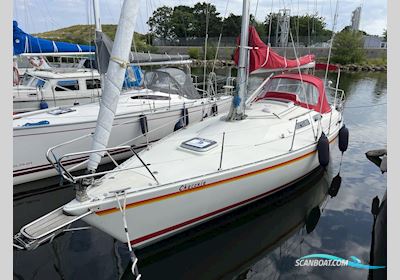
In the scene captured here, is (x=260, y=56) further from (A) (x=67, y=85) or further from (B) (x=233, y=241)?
(A) (x=67, y=85)

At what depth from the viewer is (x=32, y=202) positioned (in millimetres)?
6340

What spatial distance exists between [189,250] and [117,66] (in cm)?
295

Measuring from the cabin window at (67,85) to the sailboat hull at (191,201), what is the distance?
27.6 feet

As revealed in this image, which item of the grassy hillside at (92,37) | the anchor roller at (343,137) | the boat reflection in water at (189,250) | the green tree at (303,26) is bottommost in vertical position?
the boat reflection in water at (189,250)

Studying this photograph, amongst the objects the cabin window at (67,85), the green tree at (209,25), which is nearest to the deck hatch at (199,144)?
the cabin window at (67,85)

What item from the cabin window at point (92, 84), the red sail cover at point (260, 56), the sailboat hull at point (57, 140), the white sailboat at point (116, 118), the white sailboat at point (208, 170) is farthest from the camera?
the cabin window at point (92, 84)

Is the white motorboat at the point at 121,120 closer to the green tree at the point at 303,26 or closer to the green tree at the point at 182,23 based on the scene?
the green tree at the point at 303,26

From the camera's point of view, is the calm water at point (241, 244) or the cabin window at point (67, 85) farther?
the cabin window at point (67, 85)

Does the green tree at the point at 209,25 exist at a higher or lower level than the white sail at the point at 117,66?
higher

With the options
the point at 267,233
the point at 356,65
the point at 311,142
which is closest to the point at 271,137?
→ the point at 311,142

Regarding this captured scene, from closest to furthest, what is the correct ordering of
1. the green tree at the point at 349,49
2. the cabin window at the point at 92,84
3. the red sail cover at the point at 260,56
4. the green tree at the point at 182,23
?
1. the red sail cover at the point at 260,56
2. the cabin window at the point at 92,84
3. the green tree at the point at 349,49
4. the green tree at the point at 182,23

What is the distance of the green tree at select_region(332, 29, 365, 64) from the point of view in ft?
123

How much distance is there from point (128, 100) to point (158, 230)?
16.7 ft

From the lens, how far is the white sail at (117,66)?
13.6 feet
